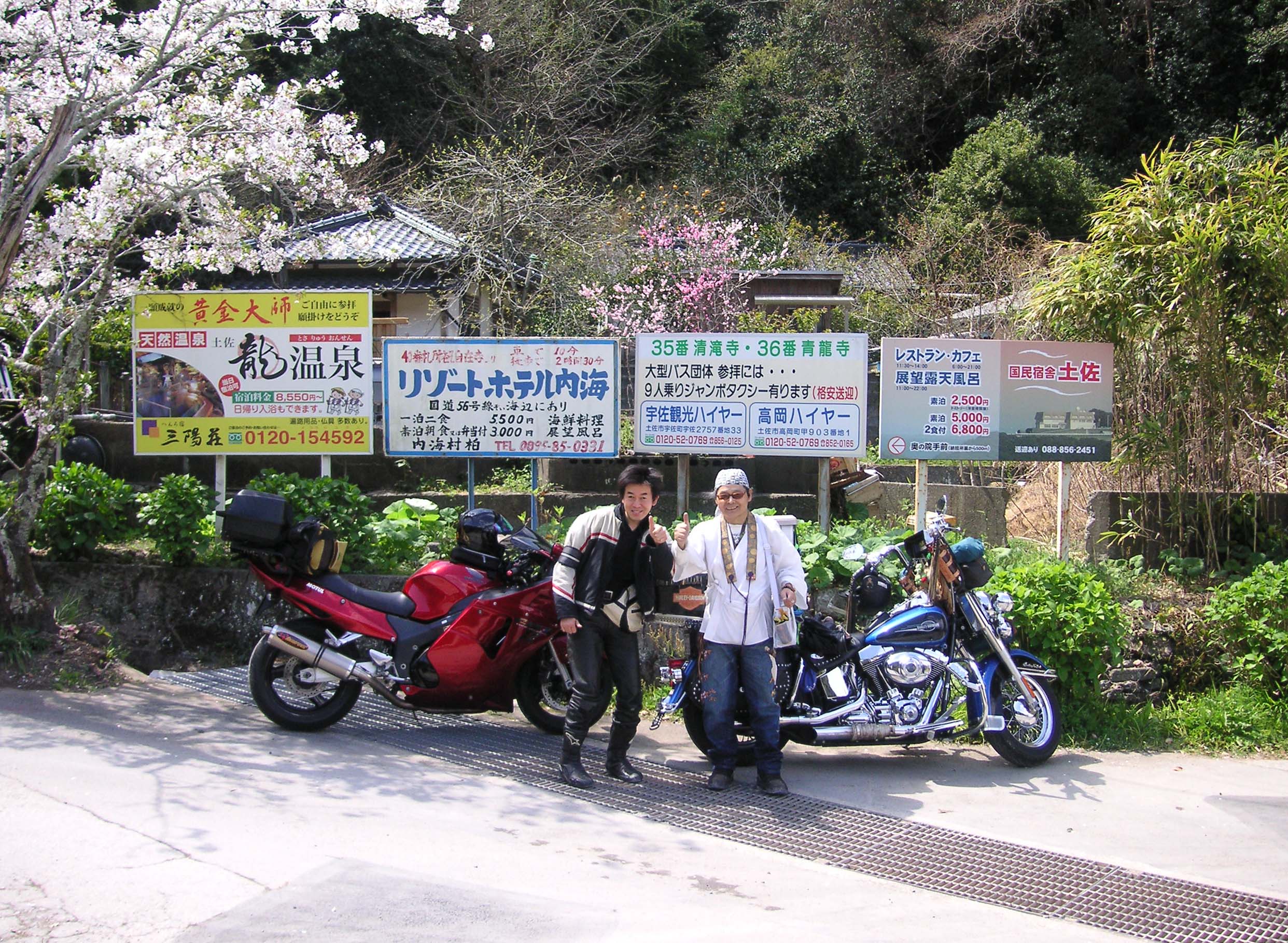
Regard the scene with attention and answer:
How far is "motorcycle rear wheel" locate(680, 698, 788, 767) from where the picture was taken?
5875 mm

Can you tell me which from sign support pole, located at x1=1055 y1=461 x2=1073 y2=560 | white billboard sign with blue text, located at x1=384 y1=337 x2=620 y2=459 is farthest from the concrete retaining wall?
sign support pole, located at x1=1055 y1=461 x2=1073 y2=560

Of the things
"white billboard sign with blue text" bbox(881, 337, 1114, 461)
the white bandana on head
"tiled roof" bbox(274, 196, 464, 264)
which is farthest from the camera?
"tiled roof" bbox(274, 196, 464, 264)

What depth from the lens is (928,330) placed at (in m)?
17.7

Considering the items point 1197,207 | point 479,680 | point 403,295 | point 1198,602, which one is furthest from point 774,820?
point 403,295

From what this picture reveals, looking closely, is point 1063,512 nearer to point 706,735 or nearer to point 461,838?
point 706,735

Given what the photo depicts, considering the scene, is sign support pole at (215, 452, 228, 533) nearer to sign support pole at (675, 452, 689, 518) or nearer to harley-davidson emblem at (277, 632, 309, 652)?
harley-davidson emblem at (277, 632, 309, 652)

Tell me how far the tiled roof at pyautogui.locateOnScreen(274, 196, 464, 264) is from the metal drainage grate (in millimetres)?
11416

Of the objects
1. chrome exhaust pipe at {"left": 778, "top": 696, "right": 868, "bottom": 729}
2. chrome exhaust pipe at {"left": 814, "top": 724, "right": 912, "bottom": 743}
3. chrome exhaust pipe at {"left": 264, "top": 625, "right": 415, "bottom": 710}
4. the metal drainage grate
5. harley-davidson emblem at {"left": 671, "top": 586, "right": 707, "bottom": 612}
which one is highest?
harley-davidson emblem at {"left": 671, "top": 586, "right": 707, "bottom": 612}

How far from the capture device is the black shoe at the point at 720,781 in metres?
5.61

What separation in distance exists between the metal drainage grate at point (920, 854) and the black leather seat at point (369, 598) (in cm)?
73

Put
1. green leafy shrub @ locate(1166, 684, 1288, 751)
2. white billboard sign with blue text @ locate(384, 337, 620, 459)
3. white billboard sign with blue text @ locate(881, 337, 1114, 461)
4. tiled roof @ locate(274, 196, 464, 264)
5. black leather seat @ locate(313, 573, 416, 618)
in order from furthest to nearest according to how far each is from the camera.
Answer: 1. tiled roof @ locate(274, 196, 464, 264)
2. white billboard sign with blue text @ locate(384, 337, 620, 459)
3. white billboard sign with blue text @ locate(881, 337, 1114, 461)
4. green leafy shrub @ locate(1166, 684, 1288, 751)
5. black leather seat @ locate(313, 573, 416, 618)

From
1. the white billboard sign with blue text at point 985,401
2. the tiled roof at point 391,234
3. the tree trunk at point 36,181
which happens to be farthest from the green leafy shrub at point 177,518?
the tiled roof at point 391,234

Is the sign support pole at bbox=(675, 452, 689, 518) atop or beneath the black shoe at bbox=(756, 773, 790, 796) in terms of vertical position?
atop

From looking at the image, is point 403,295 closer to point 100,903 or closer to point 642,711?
point 642,711
